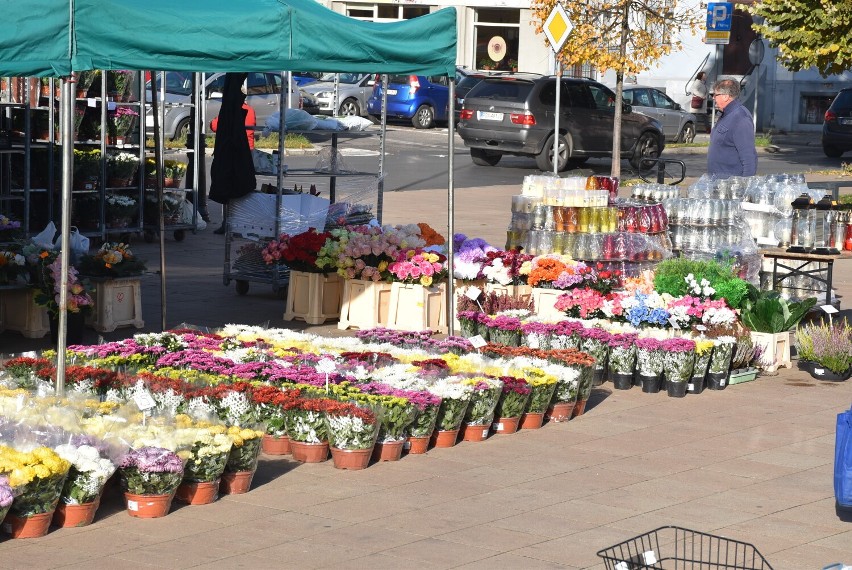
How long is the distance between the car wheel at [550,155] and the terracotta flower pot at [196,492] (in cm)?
1972

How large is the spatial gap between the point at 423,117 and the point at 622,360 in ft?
86.2

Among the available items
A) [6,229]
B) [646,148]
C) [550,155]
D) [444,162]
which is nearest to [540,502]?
[6,229]

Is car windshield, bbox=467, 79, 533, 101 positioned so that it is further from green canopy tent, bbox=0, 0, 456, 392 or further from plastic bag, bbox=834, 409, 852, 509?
plastic bag, bbox=834, 409, 852, 509

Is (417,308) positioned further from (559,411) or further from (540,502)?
(540,502)

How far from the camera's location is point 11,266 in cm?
1020

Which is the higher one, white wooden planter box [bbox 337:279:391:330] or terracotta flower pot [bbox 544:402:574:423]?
white wooden planter box [bbox 337:279:391:330]

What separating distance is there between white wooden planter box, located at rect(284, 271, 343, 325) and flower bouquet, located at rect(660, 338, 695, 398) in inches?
132

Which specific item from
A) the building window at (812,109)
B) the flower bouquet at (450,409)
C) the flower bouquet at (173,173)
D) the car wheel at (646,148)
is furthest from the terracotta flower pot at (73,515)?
the building window at (812,109)

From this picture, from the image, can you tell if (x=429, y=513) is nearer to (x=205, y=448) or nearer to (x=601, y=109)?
(x=205, y=448)

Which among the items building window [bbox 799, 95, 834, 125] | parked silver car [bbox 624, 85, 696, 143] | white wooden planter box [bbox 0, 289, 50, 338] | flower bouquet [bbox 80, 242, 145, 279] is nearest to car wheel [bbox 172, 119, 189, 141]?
parked silver car [bbox 624, 85, 696, 143]

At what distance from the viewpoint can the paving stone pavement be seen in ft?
19.1

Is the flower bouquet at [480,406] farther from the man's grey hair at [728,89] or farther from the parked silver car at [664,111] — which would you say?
the parked silver car at [664,111]

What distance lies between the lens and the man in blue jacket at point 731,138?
12.7m

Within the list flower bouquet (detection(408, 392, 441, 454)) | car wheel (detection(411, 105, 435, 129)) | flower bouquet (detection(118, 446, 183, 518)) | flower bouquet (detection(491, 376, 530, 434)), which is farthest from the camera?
car wheel (detection(411, 105, 435, 129))
